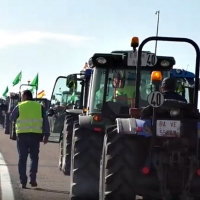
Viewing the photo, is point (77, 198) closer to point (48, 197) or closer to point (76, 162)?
point (76, 162)

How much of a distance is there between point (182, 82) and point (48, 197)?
3.10m

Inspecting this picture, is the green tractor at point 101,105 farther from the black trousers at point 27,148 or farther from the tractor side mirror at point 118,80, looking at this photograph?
the black trousers at point 27,148

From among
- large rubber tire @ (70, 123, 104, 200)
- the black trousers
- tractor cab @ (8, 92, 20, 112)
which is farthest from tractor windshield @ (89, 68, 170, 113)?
tractor cab @ (8, 92, 20, 112)

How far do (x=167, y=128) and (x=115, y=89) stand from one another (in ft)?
8.99

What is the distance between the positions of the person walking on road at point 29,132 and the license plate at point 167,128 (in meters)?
4.68

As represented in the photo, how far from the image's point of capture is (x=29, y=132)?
1325cm

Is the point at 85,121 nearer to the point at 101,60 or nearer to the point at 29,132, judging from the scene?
the point at 101,60

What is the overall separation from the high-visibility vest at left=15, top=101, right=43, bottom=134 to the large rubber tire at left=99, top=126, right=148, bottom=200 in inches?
173

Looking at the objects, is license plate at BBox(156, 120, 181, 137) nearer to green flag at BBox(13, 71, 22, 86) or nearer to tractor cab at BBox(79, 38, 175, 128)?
tractor cab at BBox(79, 38, 175, 128)

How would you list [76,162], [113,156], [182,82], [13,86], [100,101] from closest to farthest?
[113,156], [76,162], [100,101], [182,82], [13,86]

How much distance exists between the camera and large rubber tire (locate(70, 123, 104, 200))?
35.2ft

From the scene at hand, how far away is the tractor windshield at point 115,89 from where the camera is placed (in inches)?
456

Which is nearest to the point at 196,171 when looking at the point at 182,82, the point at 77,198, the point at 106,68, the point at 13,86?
the point at 77,198

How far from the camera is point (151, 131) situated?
900 centimetres
